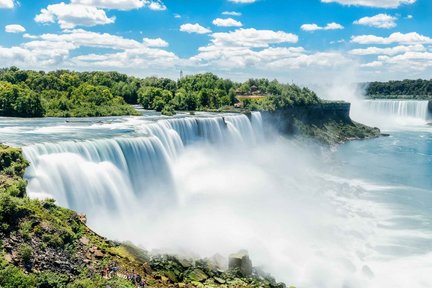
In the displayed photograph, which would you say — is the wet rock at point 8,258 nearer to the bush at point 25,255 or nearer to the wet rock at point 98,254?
the bush at point 25,255

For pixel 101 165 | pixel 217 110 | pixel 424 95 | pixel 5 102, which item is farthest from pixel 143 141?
pixel 424 95

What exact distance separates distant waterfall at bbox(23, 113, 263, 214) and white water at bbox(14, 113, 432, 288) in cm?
6

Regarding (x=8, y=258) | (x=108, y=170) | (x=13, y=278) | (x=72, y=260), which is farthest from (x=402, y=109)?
(x=13, y=278)

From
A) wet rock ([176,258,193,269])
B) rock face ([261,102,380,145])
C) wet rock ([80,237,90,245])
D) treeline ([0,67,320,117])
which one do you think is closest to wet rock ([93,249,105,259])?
wet rock ([80,237,90,245])

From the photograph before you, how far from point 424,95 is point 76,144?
447 feet

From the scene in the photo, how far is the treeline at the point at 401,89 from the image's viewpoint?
142 meters

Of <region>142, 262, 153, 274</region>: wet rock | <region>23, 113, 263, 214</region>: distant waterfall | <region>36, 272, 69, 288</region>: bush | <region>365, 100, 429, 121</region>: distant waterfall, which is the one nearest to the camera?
<region>36, 272, 69, 288</region>: bush

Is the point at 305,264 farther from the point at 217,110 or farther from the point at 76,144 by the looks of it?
the point at 217,110

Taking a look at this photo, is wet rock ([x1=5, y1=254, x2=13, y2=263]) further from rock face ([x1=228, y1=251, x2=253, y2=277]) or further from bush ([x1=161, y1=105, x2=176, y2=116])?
bush ([x1=161, y1=105, x2=176, y2=116])

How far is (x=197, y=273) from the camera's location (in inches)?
707

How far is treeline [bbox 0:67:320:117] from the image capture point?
46.4m

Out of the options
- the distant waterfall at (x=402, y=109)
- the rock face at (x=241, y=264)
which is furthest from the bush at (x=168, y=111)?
the distant waterfall at (x=402, y=109)

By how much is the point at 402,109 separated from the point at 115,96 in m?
62.8

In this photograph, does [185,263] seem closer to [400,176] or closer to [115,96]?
[400,176]
